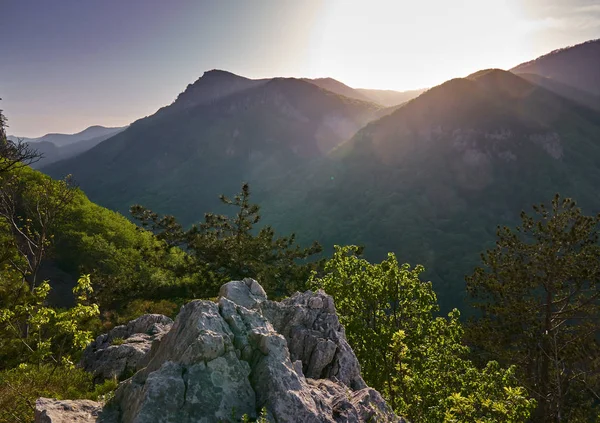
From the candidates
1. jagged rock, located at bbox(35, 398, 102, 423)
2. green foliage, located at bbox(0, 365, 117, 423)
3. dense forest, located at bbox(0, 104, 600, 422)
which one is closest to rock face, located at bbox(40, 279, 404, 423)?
jagged rock, located at bbox(35, 398, 102, 423)

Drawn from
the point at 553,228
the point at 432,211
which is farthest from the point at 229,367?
the point at 432,211

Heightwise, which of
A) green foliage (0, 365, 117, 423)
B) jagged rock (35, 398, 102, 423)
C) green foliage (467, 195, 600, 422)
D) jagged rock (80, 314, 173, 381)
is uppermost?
jagged rock (35, 398, 102, 423)

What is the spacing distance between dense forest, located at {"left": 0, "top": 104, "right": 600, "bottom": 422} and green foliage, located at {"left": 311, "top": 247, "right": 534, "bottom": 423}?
81 millimetres

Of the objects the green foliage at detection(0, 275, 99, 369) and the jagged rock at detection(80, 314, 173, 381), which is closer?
the green foliage at detection(0, 275, 99, 369)

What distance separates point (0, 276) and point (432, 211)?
19937cm

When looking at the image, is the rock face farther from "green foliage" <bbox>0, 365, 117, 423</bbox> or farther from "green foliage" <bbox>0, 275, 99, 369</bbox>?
"green foliage" <bbox>0, 275, 99, 369</bbox>

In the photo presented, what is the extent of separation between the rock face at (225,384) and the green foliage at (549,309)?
22161 millimetres

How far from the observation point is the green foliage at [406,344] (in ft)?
47.3

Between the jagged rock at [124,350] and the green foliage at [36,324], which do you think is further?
the jagged rock at [124,350]

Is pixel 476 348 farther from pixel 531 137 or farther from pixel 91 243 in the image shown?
pixel 531 137

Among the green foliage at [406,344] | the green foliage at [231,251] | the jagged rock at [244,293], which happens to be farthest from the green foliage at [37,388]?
the green foliage at [231,251]

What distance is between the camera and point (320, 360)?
535 inches

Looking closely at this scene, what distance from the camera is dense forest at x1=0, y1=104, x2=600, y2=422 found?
14367mm

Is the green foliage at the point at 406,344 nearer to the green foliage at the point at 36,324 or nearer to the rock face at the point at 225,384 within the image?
the rock face at the point at 225,384
